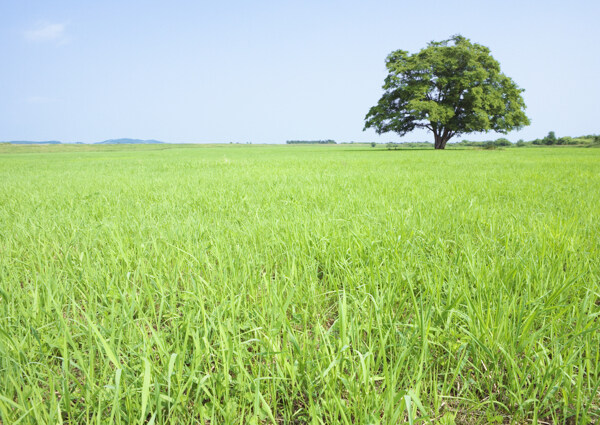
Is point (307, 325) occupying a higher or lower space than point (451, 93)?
lower

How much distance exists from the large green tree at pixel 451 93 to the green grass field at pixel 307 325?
31.7 m

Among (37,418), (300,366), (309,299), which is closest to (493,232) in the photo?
(309,299)

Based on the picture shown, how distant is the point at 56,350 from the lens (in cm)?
129

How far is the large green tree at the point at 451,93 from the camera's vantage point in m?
31.5

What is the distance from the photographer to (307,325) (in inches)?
58.4

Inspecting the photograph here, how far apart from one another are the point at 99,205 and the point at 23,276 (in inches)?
86.4

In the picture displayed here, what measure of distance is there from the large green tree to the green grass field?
31.7 meters

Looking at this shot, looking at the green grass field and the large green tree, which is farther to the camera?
the large green tree

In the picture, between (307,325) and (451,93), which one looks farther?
(451,93)

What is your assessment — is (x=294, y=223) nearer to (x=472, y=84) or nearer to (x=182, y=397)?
(x=182, y=397)

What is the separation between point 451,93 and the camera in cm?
3328

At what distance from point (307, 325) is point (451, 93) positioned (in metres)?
38.3

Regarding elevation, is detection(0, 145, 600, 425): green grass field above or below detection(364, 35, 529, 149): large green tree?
below

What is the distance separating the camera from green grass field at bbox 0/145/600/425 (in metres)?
0.93
